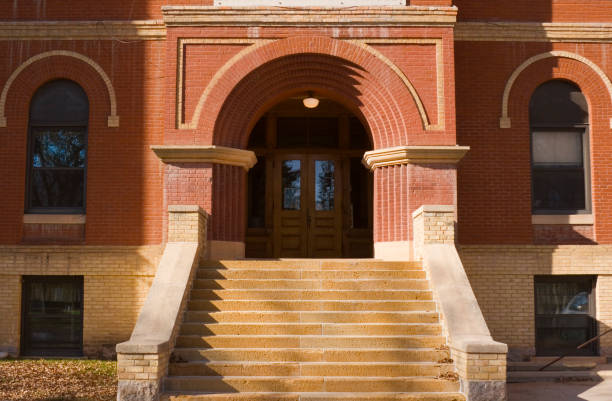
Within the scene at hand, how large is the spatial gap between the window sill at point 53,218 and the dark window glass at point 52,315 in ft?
3.23

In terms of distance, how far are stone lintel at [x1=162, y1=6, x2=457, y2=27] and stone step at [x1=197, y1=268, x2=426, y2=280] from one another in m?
4.34

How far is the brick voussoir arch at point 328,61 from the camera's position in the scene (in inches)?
427

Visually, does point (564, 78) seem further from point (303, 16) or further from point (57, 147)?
point (57, 147)

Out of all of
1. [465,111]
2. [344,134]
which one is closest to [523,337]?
[465,111]

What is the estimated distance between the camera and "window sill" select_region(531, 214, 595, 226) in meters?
11.5

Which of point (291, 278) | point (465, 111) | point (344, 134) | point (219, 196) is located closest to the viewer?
point (291, 278)

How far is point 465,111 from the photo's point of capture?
11.7 metres

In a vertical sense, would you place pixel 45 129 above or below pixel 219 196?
above

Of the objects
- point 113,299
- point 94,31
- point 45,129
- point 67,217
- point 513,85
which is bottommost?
point 113,299

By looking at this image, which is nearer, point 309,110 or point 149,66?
point 149,66

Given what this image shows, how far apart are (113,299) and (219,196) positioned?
2.65 m

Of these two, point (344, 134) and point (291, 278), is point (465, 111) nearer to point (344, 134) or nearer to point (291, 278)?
point (344, 134)

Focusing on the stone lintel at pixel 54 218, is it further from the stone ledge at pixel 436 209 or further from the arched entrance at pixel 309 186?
the stone ledge at pixel 436 209

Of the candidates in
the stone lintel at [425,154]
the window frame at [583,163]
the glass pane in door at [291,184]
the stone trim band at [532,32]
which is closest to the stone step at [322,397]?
the stone lintel at [425,154]
